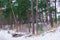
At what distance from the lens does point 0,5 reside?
19.1 metres

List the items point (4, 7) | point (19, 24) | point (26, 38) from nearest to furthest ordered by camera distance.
Answer: point (26, 38) → point (19, 24) → point (4, 7)

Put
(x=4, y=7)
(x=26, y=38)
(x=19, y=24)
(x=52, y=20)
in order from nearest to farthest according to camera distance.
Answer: (x=26, y=38) < (x=52, y=20) < (x=19, y=24) < (x=4, y=7)

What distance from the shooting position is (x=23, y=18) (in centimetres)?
1808

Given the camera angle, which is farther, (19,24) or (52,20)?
(19,24)

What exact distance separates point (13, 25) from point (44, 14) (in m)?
2.76

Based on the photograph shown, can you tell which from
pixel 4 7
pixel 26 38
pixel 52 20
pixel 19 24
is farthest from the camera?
pixel 4 7

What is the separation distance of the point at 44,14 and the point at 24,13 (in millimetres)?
1773

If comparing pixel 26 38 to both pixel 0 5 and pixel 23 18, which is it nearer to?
pixel 23 18

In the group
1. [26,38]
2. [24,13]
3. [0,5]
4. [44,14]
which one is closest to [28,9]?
[24,13]

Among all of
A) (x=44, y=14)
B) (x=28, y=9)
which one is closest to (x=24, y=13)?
(x=28, y=9)

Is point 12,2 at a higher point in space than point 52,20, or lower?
higher

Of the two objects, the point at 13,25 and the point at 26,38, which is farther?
the point at 13,25

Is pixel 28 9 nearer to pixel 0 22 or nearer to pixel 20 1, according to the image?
pixel 20 1

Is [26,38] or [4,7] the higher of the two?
[4,7]
